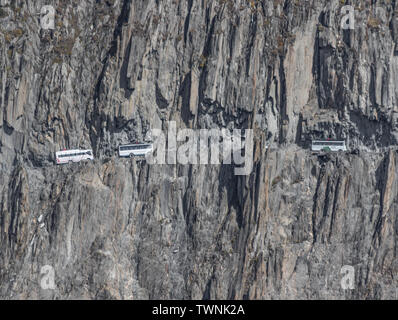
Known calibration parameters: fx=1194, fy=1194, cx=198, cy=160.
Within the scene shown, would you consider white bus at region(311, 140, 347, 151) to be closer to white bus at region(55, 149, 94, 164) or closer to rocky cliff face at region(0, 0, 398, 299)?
rocky cliff face at region(0, 0, 398, 299)

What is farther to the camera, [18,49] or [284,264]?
[18,49]

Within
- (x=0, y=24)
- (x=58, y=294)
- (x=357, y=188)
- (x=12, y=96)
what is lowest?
(x=58, y=294)

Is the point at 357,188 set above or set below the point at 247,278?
above

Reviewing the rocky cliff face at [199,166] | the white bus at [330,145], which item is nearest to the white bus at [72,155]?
the rocky cliff face at [199,166]

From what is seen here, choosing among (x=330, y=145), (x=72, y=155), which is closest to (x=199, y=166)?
(x=72, y=155)

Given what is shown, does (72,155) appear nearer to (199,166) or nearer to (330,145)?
(199,166)

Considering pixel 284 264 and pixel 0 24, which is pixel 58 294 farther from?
pixel 0 24

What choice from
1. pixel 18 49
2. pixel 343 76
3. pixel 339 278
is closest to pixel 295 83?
pixel 343 76
